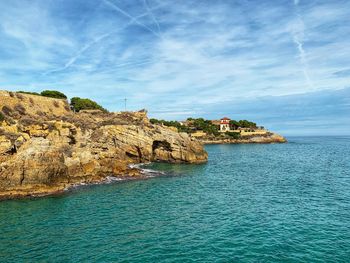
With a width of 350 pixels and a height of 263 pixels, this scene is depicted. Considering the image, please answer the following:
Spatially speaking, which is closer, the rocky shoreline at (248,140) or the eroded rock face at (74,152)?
the eroded rock face at (74,152)

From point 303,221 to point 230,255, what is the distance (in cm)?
1136

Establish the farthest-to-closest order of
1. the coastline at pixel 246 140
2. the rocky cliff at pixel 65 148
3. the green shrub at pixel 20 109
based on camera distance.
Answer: the coastline at pixel 246 140 → the green shrub at pixel 20 109 → the rocky cliff at pixel 65 148

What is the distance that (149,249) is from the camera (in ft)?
76.0

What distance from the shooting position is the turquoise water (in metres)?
22.3

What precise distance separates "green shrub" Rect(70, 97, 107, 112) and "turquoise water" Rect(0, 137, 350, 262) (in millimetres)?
77021

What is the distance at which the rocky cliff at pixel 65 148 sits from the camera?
41.7m

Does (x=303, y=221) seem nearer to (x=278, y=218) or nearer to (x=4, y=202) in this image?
(x=278, y=218)

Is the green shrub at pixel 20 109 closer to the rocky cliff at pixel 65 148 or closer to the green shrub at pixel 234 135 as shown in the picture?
the rocky cliff at pixel 65 148

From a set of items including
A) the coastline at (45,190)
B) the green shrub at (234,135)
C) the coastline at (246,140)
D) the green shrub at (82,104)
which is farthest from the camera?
the green shrub at (234,135)

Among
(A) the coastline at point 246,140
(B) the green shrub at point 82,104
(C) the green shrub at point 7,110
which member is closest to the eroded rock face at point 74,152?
(C) the green shrub at point 7,110

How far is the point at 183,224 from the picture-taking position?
2877 cm

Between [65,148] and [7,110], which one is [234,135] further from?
[65,148]

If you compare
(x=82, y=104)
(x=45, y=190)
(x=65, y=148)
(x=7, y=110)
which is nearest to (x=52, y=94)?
(x=82, y=104)

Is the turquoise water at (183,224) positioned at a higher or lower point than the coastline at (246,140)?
lower
